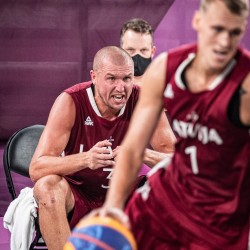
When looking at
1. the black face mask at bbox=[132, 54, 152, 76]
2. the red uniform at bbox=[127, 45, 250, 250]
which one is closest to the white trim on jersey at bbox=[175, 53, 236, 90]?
the red uniform at bbox=[127, 45, 250, 250]

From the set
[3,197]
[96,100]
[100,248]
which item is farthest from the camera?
[3,197]

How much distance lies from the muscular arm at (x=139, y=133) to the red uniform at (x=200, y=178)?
0.04m

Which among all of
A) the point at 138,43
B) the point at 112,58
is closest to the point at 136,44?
the point at 138,43

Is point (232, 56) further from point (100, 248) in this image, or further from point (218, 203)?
point (100, 248)

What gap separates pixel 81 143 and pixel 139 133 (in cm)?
144

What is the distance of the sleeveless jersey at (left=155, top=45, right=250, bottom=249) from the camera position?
2752 mm

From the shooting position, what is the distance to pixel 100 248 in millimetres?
2625

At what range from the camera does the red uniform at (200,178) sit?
109 inches

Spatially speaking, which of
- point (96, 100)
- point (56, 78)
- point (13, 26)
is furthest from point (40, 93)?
point (96, 100)

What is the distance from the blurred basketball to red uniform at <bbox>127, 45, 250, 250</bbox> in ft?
1.18

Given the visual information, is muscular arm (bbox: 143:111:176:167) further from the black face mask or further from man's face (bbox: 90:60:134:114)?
the black face mask

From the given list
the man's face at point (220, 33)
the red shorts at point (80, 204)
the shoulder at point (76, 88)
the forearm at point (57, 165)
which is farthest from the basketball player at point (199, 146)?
the shoulder at point (76, 88)

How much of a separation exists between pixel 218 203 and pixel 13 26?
11.2 ft

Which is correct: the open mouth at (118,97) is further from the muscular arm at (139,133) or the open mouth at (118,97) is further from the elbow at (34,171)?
the muscular arm at (139,133)
